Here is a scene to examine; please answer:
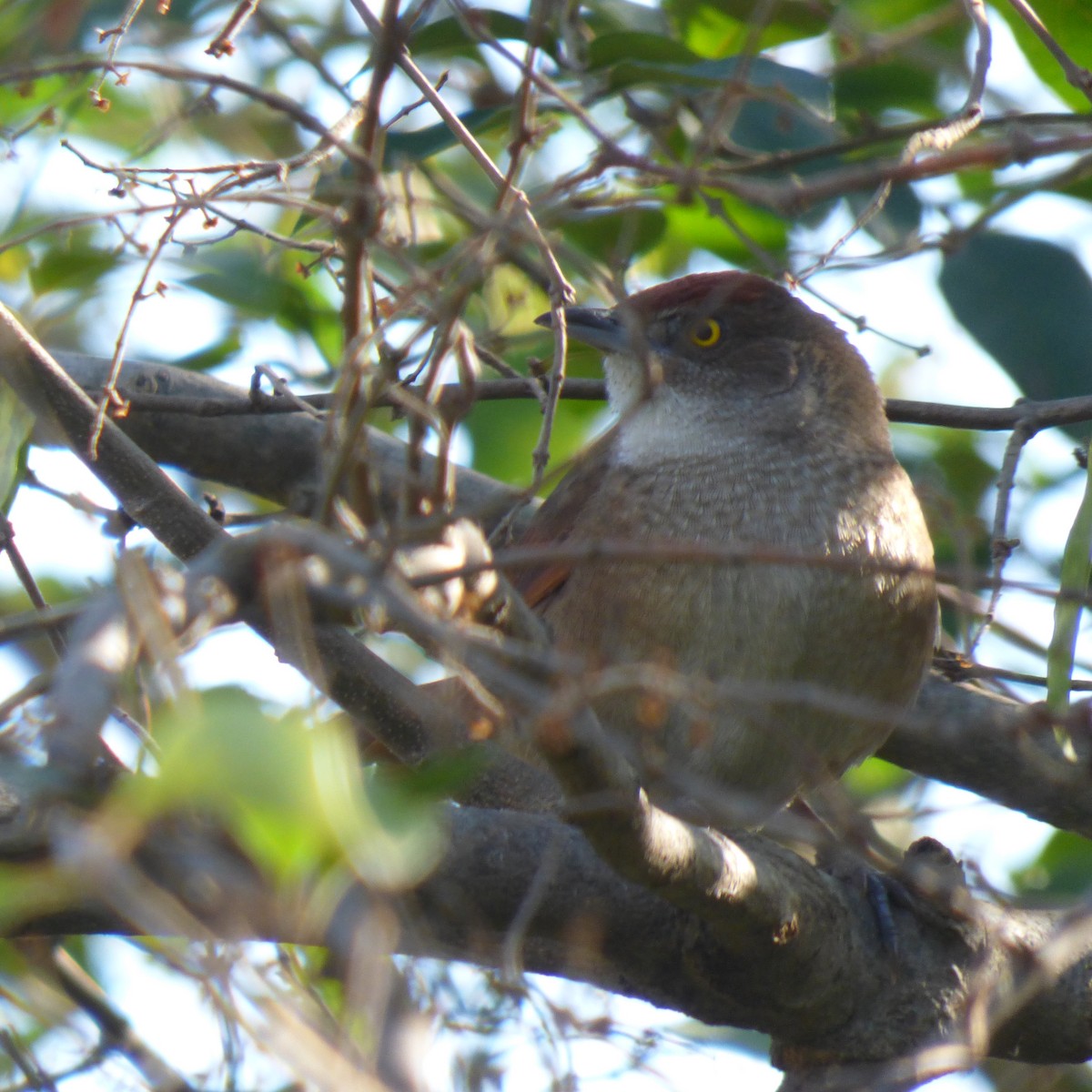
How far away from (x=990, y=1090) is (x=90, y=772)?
4780 mm

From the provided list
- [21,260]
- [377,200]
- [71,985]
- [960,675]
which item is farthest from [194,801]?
[21,260]

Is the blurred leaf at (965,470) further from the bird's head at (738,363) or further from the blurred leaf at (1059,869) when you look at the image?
the blurred leaf at (1059,869)

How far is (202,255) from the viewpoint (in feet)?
16.5

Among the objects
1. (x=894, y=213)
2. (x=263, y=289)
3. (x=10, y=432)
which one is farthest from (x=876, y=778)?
(x=10, y=432)

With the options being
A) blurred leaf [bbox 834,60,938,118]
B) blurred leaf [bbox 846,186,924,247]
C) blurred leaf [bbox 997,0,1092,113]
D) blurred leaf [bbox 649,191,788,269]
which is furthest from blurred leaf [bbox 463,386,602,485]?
blurred leaf [bbox 997,0,1092,113]

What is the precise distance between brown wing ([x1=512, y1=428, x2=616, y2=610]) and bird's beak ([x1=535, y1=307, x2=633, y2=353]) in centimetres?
31

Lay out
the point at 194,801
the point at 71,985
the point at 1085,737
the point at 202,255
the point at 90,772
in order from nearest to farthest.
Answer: the point at 194,801
the point at 90,772
the point at 1085,737
the point at 71,985
the point at 202,255

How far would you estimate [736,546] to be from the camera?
12.2 feet

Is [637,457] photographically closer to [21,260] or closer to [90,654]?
[21,260]

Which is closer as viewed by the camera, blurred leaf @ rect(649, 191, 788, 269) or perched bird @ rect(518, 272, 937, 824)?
perched bird @ rect(518, 272, 937, 824)

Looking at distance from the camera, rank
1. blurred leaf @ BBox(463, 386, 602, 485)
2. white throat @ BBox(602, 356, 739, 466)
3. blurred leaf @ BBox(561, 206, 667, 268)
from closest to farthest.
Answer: white throat @ BBox(602, 356, 739, 466) → blurred leaf @ BBox(561, 206, 667, 268) → blurred leaf @ BBox(463, 386, 602, 485)

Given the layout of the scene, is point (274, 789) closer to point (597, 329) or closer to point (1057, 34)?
point (597, 329)

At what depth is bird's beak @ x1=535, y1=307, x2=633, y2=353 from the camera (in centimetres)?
473

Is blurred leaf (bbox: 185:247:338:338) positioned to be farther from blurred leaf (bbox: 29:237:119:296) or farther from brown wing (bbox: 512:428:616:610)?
brown wing (bbox: 512:428:616:610)
